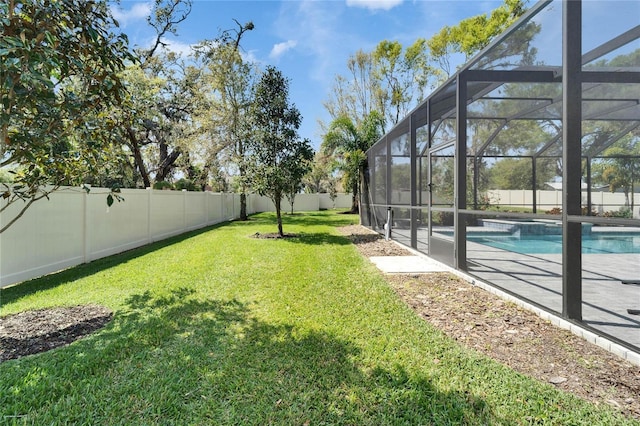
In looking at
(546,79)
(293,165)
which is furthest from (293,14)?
(546,79)

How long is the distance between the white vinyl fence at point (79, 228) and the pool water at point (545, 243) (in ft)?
24.2

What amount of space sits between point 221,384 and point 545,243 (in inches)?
214

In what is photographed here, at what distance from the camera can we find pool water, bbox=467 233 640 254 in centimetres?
479

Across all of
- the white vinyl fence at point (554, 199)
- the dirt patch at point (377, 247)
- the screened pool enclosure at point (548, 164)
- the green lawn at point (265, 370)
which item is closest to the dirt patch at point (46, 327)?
the green lawn at point (265, 370)

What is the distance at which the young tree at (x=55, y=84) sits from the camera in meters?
2.24

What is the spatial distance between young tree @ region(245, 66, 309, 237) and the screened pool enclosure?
3742 mm

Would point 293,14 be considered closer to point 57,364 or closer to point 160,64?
point 57,364

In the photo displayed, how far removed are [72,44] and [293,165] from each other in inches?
268

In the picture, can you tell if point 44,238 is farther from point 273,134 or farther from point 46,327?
point 273,134

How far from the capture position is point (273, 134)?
944cm

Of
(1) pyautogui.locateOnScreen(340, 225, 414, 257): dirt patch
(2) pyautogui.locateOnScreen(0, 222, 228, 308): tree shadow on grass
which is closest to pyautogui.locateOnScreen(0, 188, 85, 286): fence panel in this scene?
(2) pyautogui.locateOnScreen(0, 222, 228, 308): tree shadow on grass

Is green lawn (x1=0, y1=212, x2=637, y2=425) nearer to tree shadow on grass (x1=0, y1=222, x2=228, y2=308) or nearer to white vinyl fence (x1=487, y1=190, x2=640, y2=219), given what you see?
tree shadow on grass (x1=0, y1=222, x2=228, y2=308)

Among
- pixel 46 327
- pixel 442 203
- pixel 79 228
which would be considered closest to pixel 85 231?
pixel 79 228

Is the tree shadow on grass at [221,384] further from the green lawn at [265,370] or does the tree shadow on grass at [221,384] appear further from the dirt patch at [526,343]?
the dirt patch at [526,343]
